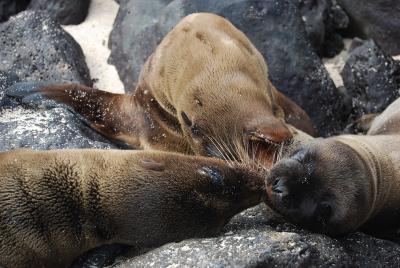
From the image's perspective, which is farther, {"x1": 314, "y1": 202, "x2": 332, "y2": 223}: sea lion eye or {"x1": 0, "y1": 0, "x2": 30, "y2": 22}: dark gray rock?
{"x1": 0, "y1": 0, "x2": 30, "y2": 22}: dark gray rock

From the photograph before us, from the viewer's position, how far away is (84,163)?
475 cm

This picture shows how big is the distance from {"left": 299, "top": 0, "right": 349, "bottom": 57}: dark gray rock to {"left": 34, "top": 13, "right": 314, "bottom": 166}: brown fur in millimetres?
2018

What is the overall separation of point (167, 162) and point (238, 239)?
59 cm

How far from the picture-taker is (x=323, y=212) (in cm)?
464

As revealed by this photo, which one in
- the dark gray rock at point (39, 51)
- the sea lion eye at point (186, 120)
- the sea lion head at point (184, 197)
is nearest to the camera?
the sea lion head at point (184, 197)

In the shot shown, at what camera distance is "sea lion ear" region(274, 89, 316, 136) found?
6.34 meters

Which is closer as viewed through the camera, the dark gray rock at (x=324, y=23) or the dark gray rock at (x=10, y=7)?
the dark gray rock at (x=324, y=23)

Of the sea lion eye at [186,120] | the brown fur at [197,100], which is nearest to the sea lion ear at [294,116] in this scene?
the brown fur at [197,100]

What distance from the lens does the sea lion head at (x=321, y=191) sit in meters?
4.63

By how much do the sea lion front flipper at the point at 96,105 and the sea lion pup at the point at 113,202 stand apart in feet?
5.43

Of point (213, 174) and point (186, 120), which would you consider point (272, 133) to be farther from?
point (186, 120)

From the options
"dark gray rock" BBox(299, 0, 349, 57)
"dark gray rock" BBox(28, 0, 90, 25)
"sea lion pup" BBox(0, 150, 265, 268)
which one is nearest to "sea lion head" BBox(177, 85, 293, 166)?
"sea lion pup" BBox(0, 150, 265, 268)

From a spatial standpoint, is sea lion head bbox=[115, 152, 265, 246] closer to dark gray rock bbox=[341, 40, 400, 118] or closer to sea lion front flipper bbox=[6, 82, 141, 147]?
sea lion front flipper bbox=[6, 82, 141, 147]

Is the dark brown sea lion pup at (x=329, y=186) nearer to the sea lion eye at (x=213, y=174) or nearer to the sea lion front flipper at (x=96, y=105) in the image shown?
the sea lion eye at (x=213, y=174)
